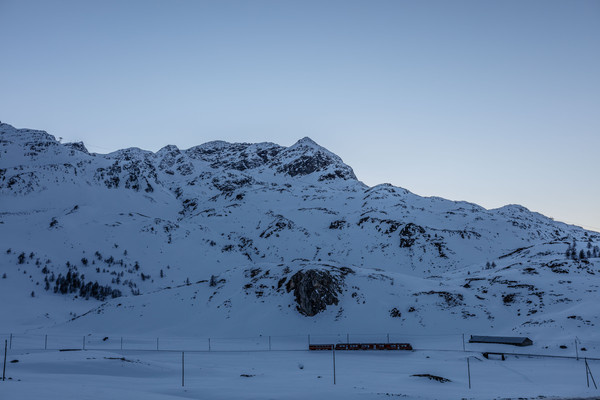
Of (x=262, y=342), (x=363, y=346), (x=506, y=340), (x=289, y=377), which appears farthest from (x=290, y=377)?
(x=506, y=340)

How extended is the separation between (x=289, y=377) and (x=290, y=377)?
0.11 m

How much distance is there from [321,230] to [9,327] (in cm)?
9516

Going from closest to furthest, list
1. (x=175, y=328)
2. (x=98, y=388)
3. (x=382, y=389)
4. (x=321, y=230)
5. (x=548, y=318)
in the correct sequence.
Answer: (x=98, y=388)
(x=382, y=389)
(x=548, y=318)
(x=175, y=328)
(x=321, y=230)

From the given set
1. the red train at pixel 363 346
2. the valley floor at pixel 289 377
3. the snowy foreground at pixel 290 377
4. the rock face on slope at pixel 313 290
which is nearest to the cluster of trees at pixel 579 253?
the snowy foreground at pixel 290 377

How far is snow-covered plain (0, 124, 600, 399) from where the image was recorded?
32.7 metres

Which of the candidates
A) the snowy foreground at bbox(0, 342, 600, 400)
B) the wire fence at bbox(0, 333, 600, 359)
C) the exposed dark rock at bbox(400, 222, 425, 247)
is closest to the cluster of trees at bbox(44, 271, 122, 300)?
the wire fence at bbox(0, 333, 600, 359)

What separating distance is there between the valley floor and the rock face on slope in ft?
59.5

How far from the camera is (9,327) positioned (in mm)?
69375

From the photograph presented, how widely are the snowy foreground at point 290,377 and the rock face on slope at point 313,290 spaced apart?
1811 cm

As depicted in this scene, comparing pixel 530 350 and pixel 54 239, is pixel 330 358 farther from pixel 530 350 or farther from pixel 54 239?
pixel 54 239

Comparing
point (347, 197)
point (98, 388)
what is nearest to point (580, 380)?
point (98, 388)

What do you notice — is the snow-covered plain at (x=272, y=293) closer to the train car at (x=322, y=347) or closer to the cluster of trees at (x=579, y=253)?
the cluster of trees at (x=579, y=253)

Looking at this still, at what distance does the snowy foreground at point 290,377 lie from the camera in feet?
82.7

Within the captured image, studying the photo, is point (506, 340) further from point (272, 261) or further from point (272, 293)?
point (272, 261)
